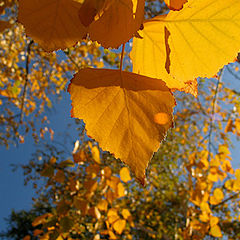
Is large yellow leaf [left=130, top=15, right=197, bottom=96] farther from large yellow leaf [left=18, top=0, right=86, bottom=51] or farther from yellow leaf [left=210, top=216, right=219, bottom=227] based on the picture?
yellow leaf [left=210, top=216, right=219, bottom=227]

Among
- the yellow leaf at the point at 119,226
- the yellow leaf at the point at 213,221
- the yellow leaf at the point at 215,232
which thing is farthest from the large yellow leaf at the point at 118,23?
the yellow leaf at the point at 213,221

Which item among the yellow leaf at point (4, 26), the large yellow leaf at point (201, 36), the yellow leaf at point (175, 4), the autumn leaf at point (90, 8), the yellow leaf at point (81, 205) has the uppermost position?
the yellow leaf at point (4, 26)

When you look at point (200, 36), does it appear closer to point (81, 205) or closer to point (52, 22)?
point (52, 22)

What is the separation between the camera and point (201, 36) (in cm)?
27

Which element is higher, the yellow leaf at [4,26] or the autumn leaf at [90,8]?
the yellow leaf at [4,26]

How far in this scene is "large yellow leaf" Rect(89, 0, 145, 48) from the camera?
0.22 m

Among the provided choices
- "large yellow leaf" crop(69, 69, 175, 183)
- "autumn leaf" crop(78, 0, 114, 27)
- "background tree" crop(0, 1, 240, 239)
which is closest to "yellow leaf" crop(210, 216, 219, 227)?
"background tree" crop(0, 1, 240, 239)

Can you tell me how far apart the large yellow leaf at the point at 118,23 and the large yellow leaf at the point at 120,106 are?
0.04 meters

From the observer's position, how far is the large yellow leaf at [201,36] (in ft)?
0.85

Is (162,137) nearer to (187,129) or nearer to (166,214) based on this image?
(187,129)

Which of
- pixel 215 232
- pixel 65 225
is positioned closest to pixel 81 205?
pixel 65 225

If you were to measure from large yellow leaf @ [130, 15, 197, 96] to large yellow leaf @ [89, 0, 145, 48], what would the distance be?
64 millimetres

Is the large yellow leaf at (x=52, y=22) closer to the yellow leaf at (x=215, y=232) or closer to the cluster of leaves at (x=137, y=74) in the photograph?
the cluster of leaves at (x=137, y=74)

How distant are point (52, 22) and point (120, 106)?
0.12 meters
